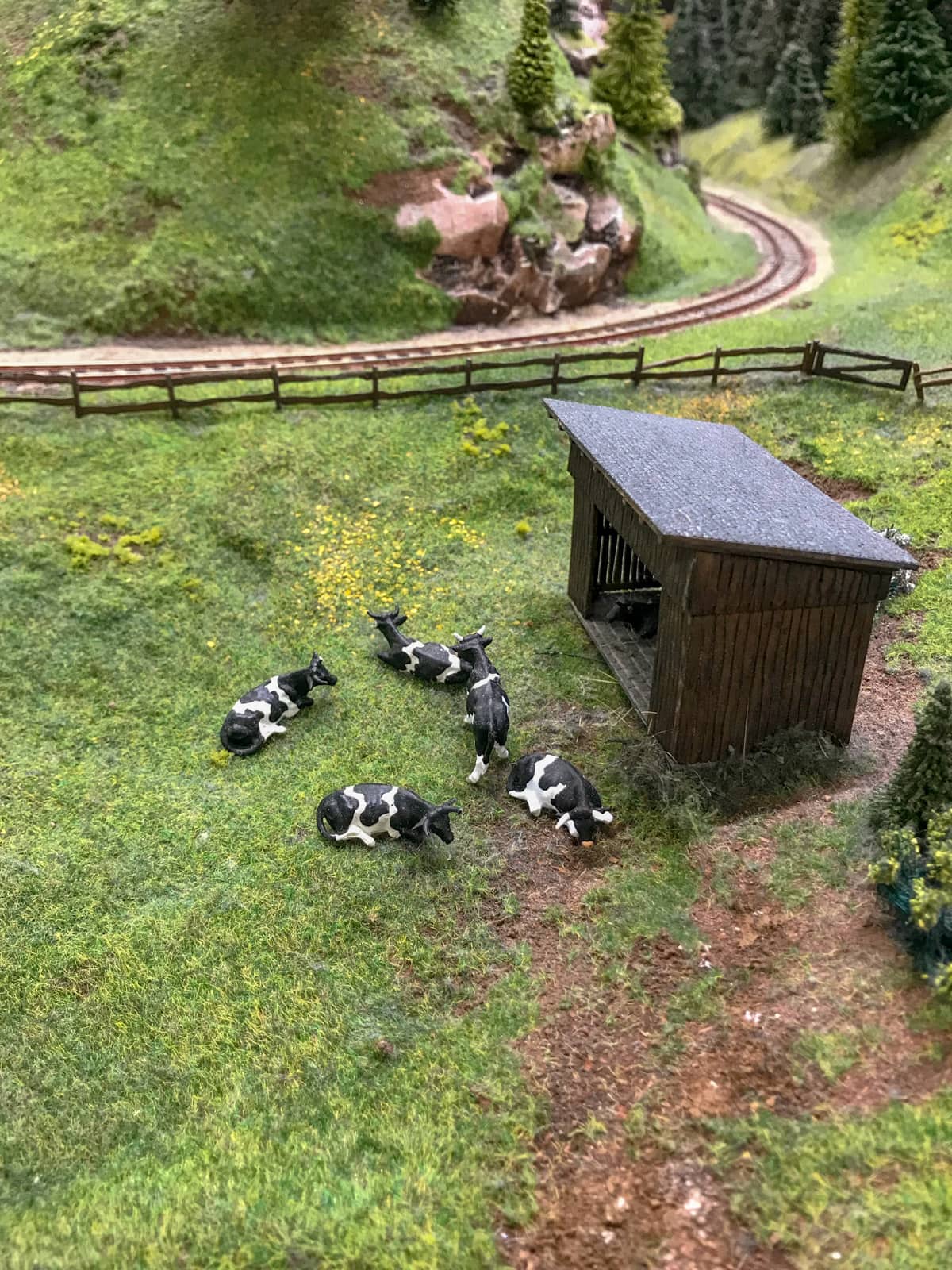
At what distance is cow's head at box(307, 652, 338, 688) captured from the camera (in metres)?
12.4

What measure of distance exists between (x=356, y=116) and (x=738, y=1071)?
2731 cm

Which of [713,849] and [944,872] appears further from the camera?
[713,849]

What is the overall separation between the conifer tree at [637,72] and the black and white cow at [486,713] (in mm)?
31348

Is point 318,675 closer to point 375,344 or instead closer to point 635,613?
point 635,613

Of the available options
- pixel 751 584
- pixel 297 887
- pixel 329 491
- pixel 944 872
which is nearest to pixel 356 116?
pixel 329 491

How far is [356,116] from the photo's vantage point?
25250 millimetres

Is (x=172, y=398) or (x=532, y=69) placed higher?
(x=532, y=69)

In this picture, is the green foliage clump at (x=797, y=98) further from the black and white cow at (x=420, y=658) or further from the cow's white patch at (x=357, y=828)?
the cow's white patch at (x=357, y=828)

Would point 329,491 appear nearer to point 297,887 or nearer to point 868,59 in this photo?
point 297,887

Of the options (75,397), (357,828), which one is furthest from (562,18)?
(357,828)

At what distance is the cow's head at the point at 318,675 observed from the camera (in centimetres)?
1243

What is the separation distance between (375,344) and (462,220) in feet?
16.6

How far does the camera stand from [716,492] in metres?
10.4

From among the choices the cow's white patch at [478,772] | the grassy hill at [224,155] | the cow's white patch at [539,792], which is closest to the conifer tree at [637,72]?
the grassy hill at [224,155]
